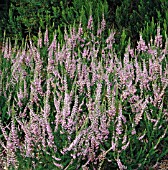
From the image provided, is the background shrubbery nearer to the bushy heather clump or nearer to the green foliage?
Answer: the green foliage

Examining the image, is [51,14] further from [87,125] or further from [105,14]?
[87,125]

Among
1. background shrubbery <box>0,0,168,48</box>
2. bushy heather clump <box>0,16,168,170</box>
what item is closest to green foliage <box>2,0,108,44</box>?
background shrubbery <box>0,0,168,48</box>

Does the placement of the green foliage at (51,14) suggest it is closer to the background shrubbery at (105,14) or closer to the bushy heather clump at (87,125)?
the background shrubbery at (105,14)

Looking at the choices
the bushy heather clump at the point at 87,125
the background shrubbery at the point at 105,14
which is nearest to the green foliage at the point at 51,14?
the background shrubbery at the point at 105,14

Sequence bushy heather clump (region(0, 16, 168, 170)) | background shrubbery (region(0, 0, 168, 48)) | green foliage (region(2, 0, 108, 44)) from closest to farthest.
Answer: bushy heather clump (region(0, 16, 168, 170)), background shrubbery (region(0, 0, 168, 48)), green foliage (region(2, 0, 108, 44))

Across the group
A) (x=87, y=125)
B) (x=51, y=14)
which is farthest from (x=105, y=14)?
(x=87, y=125)

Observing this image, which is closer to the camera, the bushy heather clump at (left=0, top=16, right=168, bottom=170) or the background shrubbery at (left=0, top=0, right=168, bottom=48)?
the bushy heather clump at (left=0, top=16, right=168, bottom=170)

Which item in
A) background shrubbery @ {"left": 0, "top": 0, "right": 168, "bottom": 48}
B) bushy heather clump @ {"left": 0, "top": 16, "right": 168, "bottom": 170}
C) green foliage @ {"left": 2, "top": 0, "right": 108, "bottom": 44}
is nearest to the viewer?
bushy heather clump @ {"left": 0, "top": 16, "right": 168, "bottom": 170}

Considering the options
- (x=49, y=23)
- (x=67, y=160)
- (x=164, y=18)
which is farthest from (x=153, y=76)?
(x=49, y=23)

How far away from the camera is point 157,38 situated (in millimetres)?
4484

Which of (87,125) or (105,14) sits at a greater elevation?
(105,14)

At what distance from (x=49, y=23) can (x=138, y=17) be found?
4.27ft

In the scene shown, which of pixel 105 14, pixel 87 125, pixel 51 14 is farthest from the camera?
pixel 51 14

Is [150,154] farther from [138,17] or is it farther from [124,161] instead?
[138,17]
